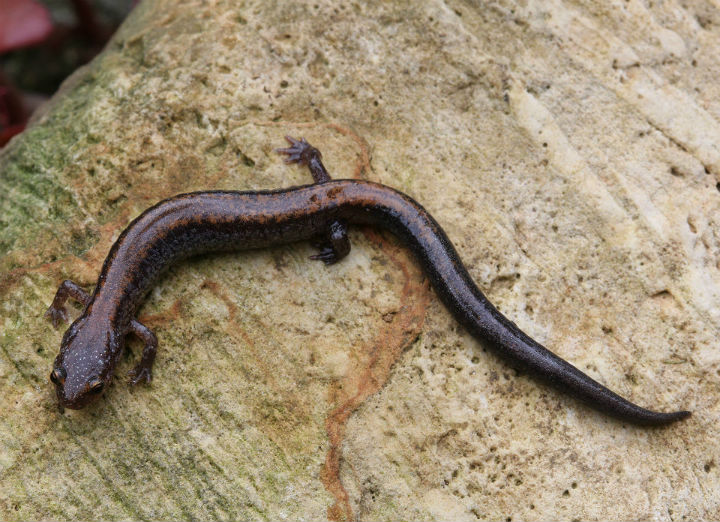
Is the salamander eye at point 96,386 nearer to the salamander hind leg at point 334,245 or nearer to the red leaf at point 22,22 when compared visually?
the salamander hind leg at point 334,245

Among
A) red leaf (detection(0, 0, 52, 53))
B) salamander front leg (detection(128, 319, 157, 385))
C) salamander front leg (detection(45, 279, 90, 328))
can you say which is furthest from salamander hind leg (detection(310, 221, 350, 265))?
red leaf (detection(0, 0, 52, 53))

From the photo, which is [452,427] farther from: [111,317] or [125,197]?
[125,197]

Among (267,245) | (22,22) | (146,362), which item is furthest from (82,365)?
(22,22)

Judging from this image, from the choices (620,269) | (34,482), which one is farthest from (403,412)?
(34,482)

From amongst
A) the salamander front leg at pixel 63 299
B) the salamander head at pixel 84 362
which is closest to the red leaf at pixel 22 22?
the salamander front leg at pixel 63 299

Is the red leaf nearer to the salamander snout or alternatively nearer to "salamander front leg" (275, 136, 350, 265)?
"salamander front leg" (275, 136, 350, 265)

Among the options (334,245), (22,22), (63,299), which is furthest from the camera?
(22,22)

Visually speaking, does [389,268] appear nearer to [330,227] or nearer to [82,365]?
[330,227]
